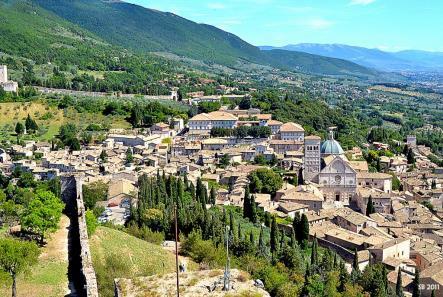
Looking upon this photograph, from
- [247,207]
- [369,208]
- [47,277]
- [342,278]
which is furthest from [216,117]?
[47,277]

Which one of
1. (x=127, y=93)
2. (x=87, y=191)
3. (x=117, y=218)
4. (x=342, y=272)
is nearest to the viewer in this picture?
(x=342, y=272)

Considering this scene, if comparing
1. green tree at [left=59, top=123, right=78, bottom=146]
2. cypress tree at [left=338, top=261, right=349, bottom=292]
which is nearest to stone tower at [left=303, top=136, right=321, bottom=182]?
cypress tree at [left=338, top=261, right=349, bottom=292]

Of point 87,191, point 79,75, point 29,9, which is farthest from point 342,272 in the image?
point 29,9

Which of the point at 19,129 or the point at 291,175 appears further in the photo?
the point at 19,129

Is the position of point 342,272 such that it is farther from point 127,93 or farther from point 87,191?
point 127,93

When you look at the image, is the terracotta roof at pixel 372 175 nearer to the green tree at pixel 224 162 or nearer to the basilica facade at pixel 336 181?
the basilica facade at pixel 336 181

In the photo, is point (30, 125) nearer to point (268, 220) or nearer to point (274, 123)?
point (274, 123)
